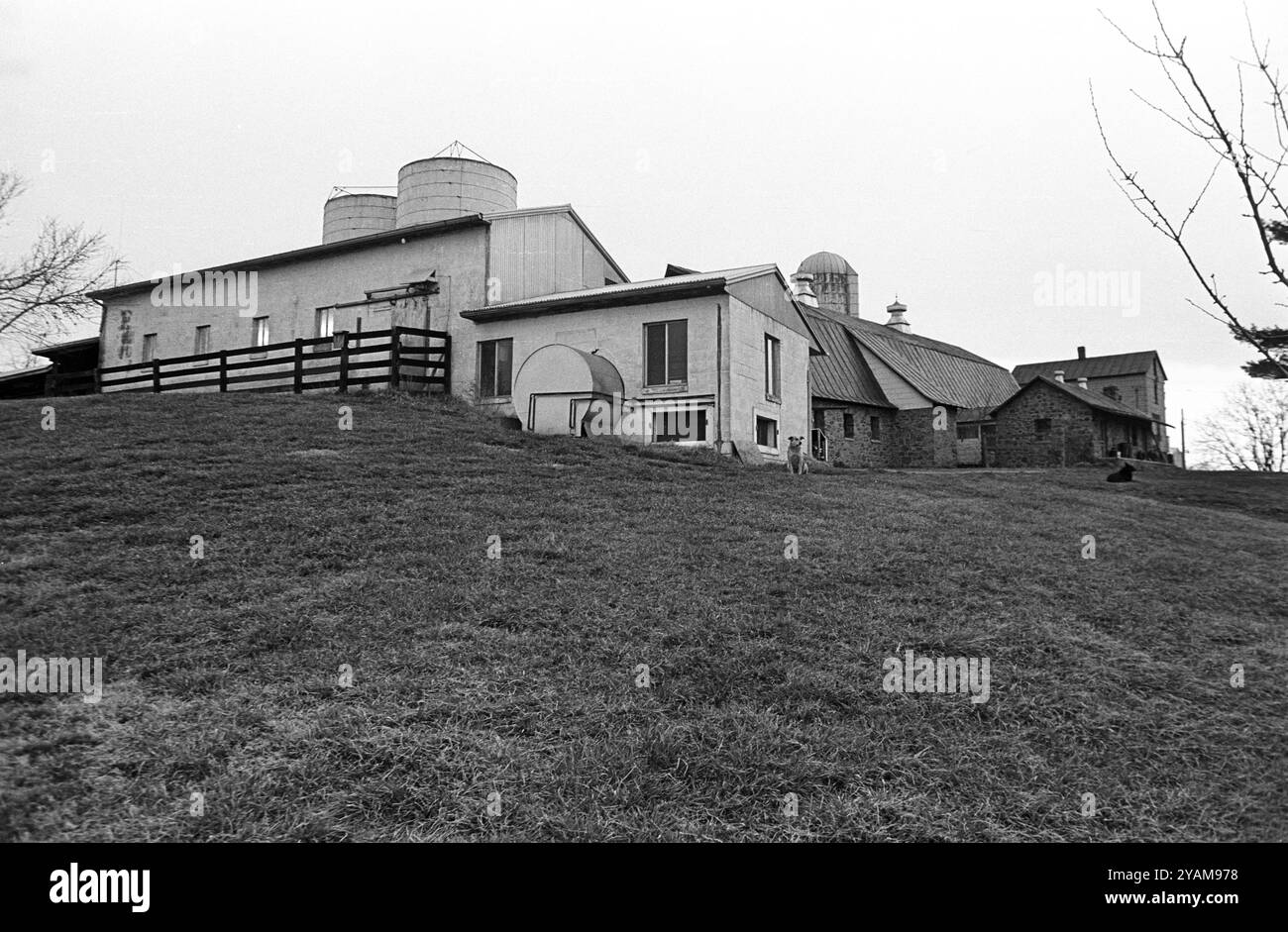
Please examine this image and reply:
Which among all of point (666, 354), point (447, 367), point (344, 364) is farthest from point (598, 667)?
point (447, 367)

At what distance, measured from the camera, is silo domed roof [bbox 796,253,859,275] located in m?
63.8

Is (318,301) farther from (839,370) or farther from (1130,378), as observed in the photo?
(1130,378)

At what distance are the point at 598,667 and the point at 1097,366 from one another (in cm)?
6765

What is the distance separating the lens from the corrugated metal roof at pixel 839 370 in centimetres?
3906

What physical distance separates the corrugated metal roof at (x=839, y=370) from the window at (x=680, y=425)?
16576 mm

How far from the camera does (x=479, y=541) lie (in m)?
10.3

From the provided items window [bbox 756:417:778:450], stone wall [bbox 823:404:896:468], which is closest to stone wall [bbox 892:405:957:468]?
stone wall [bbox 823:404:896:468]

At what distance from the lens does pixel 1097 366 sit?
213 ft

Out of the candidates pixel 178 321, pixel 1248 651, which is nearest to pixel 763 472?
pixel 1248 651

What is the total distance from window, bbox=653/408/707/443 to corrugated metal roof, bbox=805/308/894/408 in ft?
54.4

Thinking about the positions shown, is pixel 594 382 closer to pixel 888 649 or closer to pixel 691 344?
pixel 691 344

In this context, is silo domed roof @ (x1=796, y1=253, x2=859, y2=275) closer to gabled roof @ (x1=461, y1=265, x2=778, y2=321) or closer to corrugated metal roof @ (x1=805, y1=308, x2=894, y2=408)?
corrugated metal roof @ (x1=805, y1=308, x2=894, y2=408)

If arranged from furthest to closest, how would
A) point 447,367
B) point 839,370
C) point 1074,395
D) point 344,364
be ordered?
1. point 1074,395
2. point 839,370
3. point 447,367
4. point 344,364
